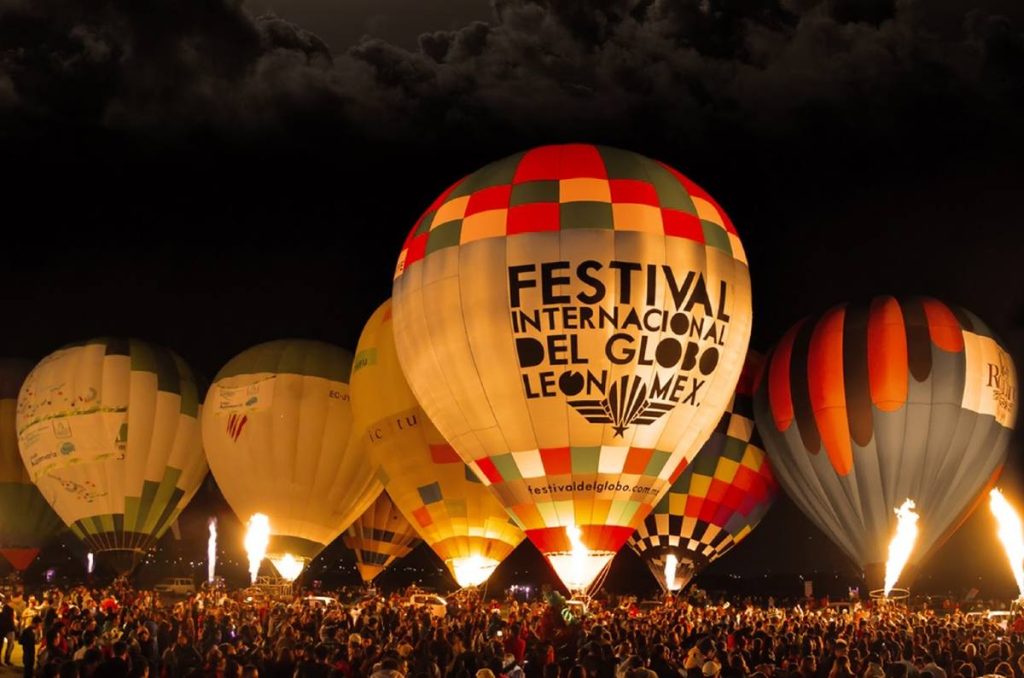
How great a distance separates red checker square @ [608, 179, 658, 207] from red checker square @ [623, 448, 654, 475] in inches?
131

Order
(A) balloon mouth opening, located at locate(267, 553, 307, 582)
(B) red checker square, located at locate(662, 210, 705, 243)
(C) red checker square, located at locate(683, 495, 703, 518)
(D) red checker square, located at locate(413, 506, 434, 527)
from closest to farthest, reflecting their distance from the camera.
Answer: (B) red checker square, located at locate(662, 210, 705, 243) < (D) red checker square, located at locate(413, 506, 434, 527) < (C) red checker square, located at locate(683, 495, 703, 518) < (A) balloon mouth opening, located at locate(267, 553, 307, 582)

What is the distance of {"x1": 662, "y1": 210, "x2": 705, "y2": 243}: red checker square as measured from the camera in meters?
15.8

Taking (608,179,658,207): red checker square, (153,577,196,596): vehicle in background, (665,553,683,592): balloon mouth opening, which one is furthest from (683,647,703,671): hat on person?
(153,577,196,596): vehicle in background

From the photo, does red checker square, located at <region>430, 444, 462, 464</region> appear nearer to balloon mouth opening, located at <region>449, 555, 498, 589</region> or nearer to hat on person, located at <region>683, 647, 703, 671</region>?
balloon mouth opening, located at <region>449, 555, 498, 589</region>

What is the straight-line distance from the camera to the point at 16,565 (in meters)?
27.5

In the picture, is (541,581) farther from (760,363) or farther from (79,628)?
(79,628)

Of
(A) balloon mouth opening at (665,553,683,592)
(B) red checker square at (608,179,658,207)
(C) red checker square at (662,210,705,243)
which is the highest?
(B) red checker square at (608,179,658,207)

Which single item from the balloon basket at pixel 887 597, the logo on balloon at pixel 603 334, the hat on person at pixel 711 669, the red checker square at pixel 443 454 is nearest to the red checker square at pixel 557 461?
the logo on balloon at pixel 603 334

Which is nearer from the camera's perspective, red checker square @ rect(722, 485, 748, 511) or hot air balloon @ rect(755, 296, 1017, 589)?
hot air balloon @ rect(755, 296, 1017, 589)

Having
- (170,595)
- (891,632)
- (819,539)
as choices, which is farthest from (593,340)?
(819,539)

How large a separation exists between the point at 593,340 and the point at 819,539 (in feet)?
80.0

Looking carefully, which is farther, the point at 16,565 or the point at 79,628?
the point at 16,565

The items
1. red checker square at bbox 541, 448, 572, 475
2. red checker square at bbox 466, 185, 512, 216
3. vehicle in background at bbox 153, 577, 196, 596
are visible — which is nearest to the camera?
red checker square at bbox 541, 448, 572, 475

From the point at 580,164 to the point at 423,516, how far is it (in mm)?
7402
